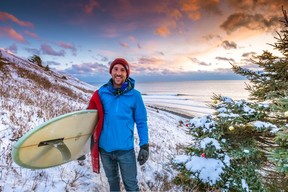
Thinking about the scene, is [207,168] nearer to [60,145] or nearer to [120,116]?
[120,116]

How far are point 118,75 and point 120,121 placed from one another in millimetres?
723

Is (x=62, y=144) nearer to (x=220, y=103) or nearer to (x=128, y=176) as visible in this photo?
(x=128, y=176)

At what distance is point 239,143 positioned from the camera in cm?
507

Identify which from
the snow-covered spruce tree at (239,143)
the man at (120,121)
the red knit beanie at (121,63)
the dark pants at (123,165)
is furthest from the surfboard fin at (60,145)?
the snow-covered spruce tree at (239,143)

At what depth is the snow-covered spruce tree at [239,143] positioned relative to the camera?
15.7 feet

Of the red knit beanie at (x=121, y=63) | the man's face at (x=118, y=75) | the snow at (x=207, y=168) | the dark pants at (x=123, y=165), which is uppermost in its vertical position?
the red knit beanie at (x=121, y=63)

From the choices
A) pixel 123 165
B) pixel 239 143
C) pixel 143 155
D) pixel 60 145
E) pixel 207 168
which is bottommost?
pixel 207 168


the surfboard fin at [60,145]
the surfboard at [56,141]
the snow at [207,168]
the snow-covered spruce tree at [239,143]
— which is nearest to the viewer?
the surfboard at [56,141]

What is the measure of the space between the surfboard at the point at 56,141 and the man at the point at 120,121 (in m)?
0.35

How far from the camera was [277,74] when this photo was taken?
5422mm

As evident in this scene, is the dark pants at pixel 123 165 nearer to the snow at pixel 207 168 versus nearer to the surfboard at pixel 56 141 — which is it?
the surfboard at pixel 56 141

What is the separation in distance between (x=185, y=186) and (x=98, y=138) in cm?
270

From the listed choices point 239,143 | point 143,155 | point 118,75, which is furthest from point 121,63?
point 239,143

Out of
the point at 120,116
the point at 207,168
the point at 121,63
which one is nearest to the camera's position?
the point at 120,116
